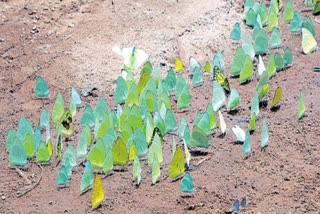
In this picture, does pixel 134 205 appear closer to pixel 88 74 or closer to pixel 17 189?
pixel 17 189

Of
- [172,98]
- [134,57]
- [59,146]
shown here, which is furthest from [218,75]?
[59,146]

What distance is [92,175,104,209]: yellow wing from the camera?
3.41 meters

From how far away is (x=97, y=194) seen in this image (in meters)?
3.45

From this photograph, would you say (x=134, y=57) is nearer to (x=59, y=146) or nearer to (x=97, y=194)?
(x=59, y=146)

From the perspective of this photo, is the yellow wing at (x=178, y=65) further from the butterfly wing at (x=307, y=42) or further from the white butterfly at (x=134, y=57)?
the butterfly wing at (x=307, y=42)

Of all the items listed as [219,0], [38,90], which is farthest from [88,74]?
[219,0]

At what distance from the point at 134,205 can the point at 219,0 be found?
120 inches

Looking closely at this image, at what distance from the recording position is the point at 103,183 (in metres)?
3.69

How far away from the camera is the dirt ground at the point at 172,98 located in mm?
3496

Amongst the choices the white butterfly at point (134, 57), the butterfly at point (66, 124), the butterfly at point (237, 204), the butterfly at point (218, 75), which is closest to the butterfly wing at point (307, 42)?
the butterfly at point (218, 75)

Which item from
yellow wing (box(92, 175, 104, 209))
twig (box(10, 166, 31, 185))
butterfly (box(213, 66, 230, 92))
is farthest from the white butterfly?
yellow wing (box(92, 175, 104, 209))

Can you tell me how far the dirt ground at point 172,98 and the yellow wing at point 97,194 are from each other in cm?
5

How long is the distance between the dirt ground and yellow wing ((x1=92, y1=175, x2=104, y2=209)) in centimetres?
5

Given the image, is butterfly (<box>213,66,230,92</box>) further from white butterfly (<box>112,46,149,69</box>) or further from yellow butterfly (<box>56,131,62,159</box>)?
yellow butterfly (<box>56,131,62,159</box>)
